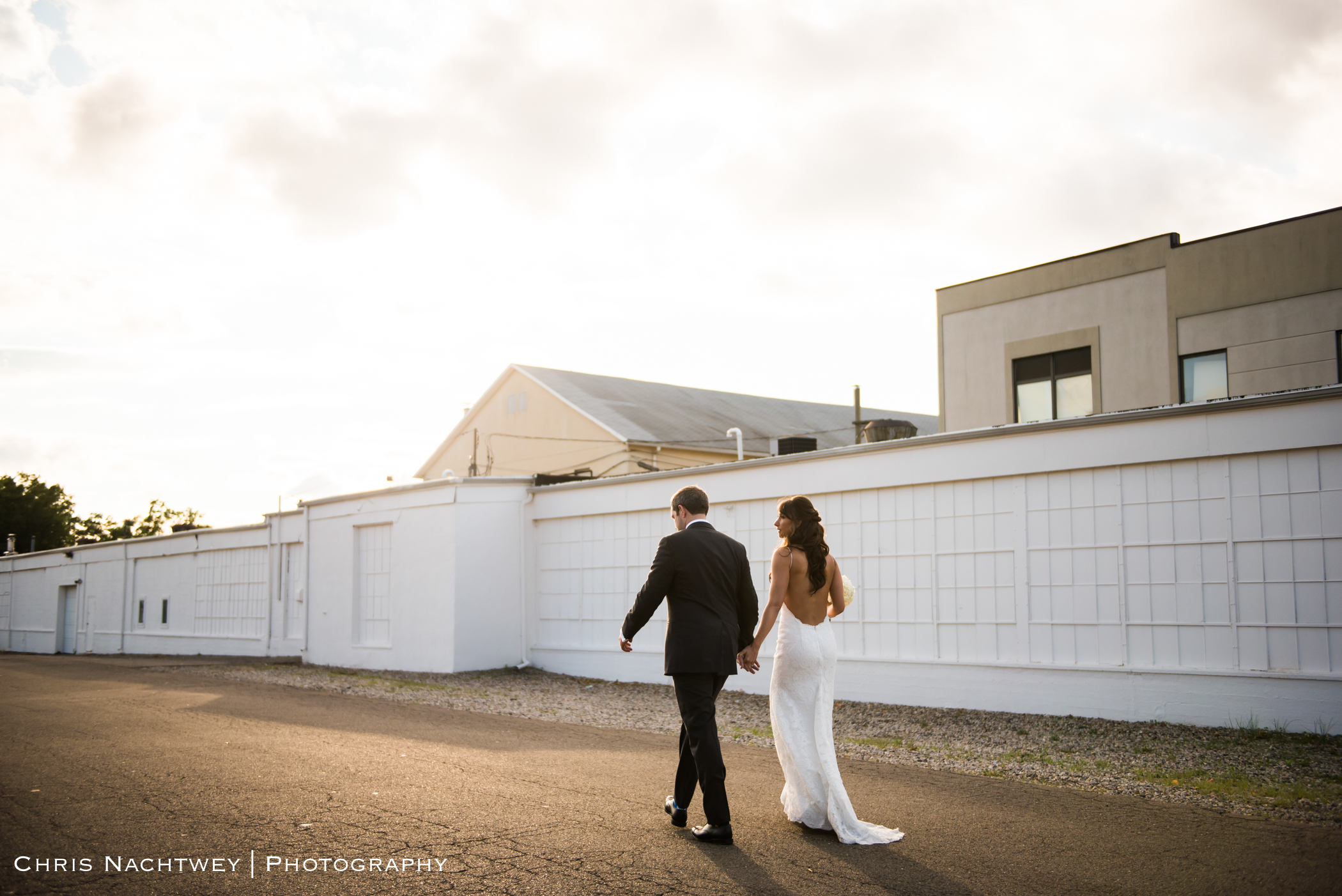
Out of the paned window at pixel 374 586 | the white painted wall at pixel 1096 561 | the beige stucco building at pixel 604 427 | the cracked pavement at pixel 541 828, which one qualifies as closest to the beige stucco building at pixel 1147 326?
the white painted wall at pixel 1096 561

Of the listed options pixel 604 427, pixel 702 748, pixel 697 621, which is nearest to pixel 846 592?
pixel 697 621

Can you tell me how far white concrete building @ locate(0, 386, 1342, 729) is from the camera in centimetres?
912

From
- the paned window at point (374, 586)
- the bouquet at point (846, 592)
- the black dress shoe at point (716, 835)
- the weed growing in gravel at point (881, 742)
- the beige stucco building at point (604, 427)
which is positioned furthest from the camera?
the beige stucco building at point (604, 427)

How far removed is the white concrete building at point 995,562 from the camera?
9.12 metres

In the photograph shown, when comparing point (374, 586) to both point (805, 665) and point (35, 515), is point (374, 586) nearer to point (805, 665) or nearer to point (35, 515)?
point (805, 665)

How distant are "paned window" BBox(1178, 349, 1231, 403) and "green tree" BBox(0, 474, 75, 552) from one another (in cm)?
6255

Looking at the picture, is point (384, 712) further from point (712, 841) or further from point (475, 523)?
point (712, 841)

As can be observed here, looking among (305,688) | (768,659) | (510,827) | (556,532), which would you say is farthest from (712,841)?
(556,532)

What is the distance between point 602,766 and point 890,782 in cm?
214

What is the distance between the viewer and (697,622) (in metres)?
5.54

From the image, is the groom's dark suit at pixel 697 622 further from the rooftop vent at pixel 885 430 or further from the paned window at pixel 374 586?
the paned window at pixel 374 586

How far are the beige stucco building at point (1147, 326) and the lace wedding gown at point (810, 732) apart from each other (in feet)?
39.1

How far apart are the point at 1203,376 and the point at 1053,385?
100 inches

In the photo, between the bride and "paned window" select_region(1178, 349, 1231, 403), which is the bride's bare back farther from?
"paned window" select_region(1178, 349, 1231, 403)
